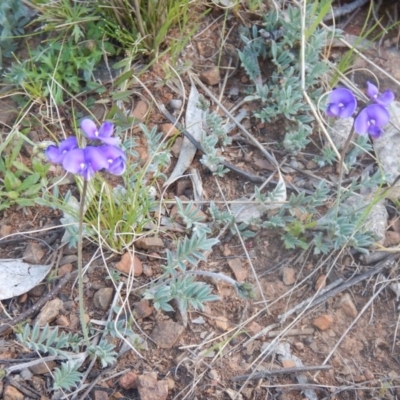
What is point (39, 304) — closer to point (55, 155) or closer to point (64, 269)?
point (64, 269)

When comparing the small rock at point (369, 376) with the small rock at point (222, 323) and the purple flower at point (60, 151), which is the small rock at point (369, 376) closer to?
the small rock at point (222, 323)

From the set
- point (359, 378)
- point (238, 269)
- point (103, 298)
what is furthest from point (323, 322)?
point (103, 298)

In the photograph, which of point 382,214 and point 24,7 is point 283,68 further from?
point 24,7

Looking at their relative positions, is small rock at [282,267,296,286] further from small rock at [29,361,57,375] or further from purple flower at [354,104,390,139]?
small rock at [29,361,57,375]

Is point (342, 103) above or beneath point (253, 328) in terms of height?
above

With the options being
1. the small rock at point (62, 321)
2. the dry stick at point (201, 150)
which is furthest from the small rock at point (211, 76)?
the small rock at point (62, 321)

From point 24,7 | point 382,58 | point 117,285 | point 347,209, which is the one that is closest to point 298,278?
point 347,209
